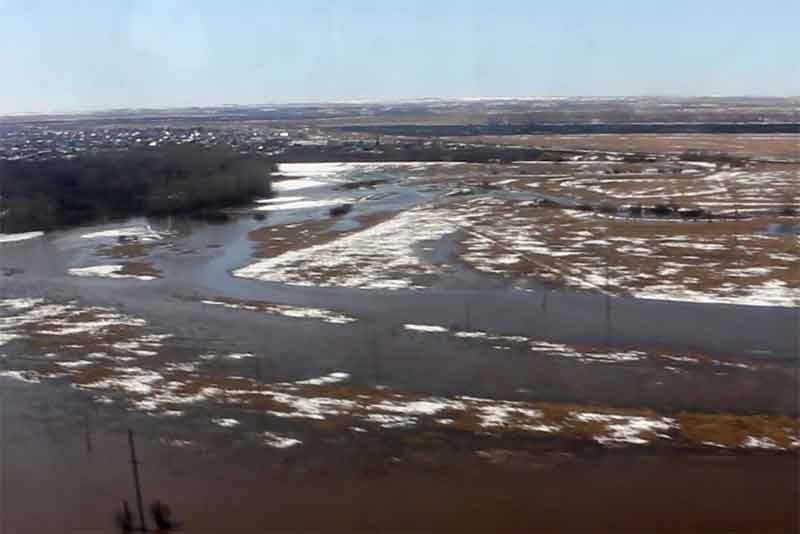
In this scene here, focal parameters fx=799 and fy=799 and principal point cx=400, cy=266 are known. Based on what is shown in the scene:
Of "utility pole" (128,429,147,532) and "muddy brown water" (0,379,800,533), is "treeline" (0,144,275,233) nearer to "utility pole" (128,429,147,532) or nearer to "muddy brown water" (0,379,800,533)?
"utility pole" (128,429,147,532)

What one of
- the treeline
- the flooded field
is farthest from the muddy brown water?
the treeline

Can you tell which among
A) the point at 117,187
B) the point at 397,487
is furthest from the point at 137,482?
the point at 117,187

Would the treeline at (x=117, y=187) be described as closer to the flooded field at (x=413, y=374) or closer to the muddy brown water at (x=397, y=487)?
the flooded field at (x=413, y=374)

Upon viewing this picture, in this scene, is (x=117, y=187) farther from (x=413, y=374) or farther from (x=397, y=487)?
(x=397, y=487)

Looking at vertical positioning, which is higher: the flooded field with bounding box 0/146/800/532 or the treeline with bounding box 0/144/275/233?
the treeline with bounding box 0/144/275/233

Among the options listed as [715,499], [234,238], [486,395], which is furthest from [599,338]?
[234,238]

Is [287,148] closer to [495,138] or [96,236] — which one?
[495,138]

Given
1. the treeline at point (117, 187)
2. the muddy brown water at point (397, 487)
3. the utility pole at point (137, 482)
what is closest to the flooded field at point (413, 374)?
the muddy brown water at point (397, 487)
